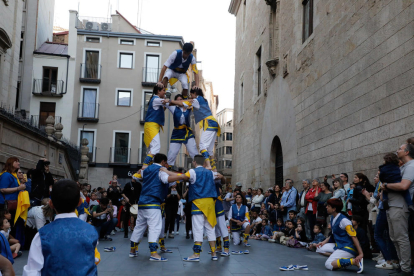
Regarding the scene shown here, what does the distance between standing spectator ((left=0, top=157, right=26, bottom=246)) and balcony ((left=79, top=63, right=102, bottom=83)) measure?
24935mm

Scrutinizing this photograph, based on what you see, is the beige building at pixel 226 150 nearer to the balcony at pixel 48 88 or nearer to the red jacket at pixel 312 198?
the balcony at pixel 48 88

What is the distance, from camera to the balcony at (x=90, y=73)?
3225 cm

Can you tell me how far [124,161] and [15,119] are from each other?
62.1 feet

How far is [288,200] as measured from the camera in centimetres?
1226

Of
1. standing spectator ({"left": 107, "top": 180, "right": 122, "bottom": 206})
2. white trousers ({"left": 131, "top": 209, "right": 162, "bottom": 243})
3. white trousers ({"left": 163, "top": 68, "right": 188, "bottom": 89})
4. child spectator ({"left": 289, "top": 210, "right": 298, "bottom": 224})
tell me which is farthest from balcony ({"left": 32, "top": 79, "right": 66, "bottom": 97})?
white trousers ({"left": 131, "top": 209, "right": 162, "bottom": 243})

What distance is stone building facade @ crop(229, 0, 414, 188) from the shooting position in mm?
8562

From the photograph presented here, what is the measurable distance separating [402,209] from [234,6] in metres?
27.6

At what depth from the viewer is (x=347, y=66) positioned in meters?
10.9

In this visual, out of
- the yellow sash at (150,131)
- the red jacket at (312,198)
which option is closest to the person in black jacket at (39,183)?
the yellow sash at (150,131)

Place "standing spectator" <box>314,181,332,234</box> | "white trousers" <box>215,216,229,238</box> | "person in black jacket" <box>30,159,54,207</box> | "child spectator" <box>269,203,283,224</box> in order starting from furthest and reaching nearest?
"child spectator" <box>269,203,283,224</box> < "standing spectator" <box>314,181,332,234</box> < "person in black jacket" <box>30,159,54,207</box> < "white trousers" <box>215,216,229,238</box>

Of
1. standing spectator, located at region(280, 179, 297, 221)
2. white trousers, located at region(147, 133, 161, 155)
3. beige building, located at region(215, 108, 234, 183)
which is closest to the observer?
white trousers, located at region(147, 133, 161, 155)

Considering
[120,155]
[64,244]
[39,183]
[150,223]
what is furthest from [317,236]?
[120,155]

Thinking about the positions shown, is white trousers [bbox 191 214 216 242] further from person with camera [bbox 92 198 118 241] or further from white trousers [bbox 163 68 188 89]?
person with camera [bbox 92 198 118 241]

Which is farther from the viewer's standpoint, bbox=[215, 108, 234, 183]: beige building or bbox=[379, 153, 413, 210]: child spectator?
bbox=[215, 108, 234, 183]: beige building
